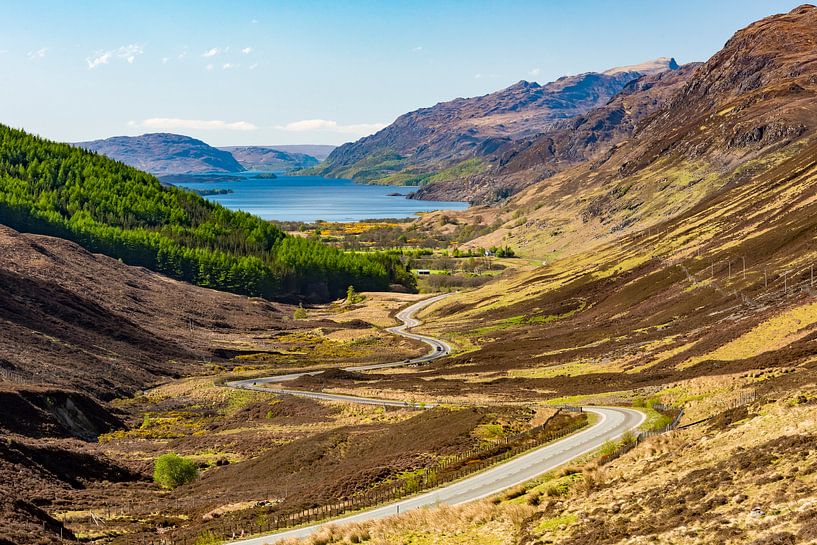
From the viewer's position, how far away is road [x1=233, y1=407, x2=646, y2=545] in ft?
142

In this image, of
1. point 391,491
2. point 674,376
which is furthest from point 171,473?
point 674,376

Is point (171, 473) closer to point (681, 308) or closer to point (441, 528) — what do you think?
point (441, 528)

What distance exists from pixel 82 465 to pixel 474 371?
6690cm

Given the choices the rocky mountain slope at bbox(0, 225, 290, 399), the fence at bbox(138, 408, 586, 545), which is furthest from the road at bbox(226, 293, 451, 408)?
the fence at bbox(138, 408, 586, 545)

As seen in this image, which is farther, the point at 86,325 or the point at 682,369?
the point at 86,325

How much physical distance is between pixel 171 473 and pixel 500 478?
98.1 ft

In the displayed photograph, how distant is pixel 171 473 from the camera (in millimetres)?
64750

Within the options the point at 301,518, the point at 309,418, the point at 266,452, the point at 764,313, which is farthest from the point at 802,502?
the point at 764,313

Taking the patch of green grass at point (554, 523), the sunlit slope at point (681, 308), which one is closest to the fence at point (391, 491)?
the patch of green grass at point (554, 523)

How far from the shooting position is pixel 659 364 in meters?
96.6

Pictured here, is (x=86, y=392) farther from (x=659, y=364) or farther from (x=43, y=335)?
(x=659, y=364)

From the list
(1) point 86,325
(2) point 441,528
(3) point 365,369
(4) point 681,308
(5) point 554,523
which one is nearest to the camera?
(5) point 554,523

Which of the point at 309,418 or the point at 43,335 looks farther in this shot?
the point at 43,335

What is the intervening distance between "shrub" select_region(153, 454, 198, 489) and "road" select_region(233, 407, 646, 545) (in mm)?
24811
